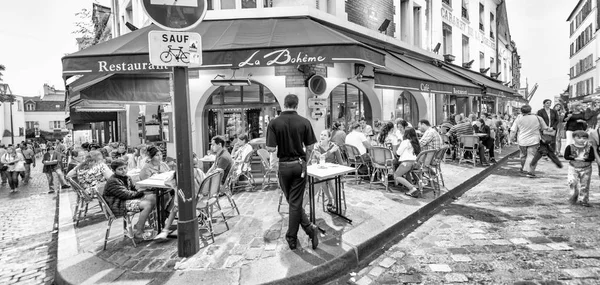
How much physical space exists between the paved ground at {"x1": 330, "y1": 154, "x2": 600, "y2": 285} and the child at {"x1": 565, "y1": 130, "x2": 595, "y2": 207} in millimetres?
315

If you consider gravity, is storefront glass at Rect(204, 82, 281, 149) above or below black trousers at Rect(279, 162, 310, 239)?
above

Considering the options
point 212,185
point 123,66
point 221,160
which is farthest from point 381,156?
point 123,66

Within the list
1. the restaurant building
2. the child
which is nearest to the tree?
the restaurant building

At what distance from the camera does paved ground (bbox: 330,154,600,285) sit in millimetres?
3225

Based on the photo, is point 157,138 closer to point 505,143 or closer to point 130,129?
point 130,129

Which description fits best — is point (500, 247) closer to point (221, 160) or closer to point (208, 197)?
point (208, 197)

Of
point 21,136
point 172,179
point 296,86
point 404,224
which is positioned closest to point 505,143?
point 296,86

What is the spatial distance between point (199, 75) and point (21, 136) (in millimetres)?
57845

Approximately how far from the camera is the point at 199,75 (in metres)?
8.12

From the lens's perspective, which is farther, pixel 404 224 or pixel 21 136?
pixel 21 136

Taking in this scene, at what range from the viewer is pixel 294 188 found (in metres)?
3.65

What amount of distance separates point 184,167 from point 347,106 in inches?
309

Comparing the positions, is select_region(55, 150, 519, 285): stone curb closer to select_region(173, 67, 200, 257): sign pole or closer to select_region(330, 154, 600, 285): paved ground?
select_region(330, 154, 600, 285): paved ground

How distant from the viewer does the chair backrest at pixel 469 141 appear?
9368 millimetres
